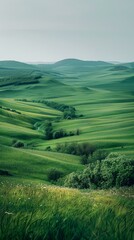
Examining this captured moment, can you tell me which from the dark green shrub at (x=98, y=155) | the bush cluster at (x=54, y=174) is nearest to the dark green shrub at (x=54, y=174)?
the bush cluster at (x=54, y=174)

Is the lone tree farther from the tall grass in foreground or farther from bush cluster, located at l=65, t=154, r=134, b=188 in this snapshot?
the tall grass in foreground

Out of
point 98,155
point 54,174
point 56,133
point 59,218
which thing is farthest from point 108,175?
point 56,133

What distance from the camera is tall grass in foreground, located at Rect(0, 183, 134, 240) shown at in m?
5.97

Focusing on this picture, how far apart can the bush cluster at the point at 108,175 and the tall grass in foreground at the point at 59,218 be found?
184ft

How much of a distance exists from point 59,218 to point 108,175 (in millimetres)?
69849

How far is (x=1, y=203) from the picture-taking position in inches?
286

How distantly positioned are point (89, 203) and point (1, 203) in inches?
69.2

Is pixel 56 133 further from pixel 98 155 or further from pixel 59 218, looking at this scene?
pixel 59 218

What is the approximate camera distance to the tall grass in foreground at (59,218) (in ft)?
19.6

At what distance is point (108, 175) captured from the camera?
248 ft

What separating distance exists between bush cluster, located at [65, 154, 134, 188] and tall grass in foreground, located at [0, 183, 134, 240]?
2209 inches

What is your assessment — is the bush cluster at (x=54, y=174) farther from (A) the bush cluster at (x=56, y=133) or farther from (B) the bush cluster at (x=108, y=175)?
(A) the bush cluster at (x=56, y=133)

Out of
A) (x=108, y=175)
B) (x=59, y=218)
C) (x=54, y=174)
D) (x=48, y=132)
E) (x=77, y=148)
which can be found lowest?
(x=48, y=132)

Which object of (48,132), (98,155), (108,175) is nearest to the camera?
(108,175)
